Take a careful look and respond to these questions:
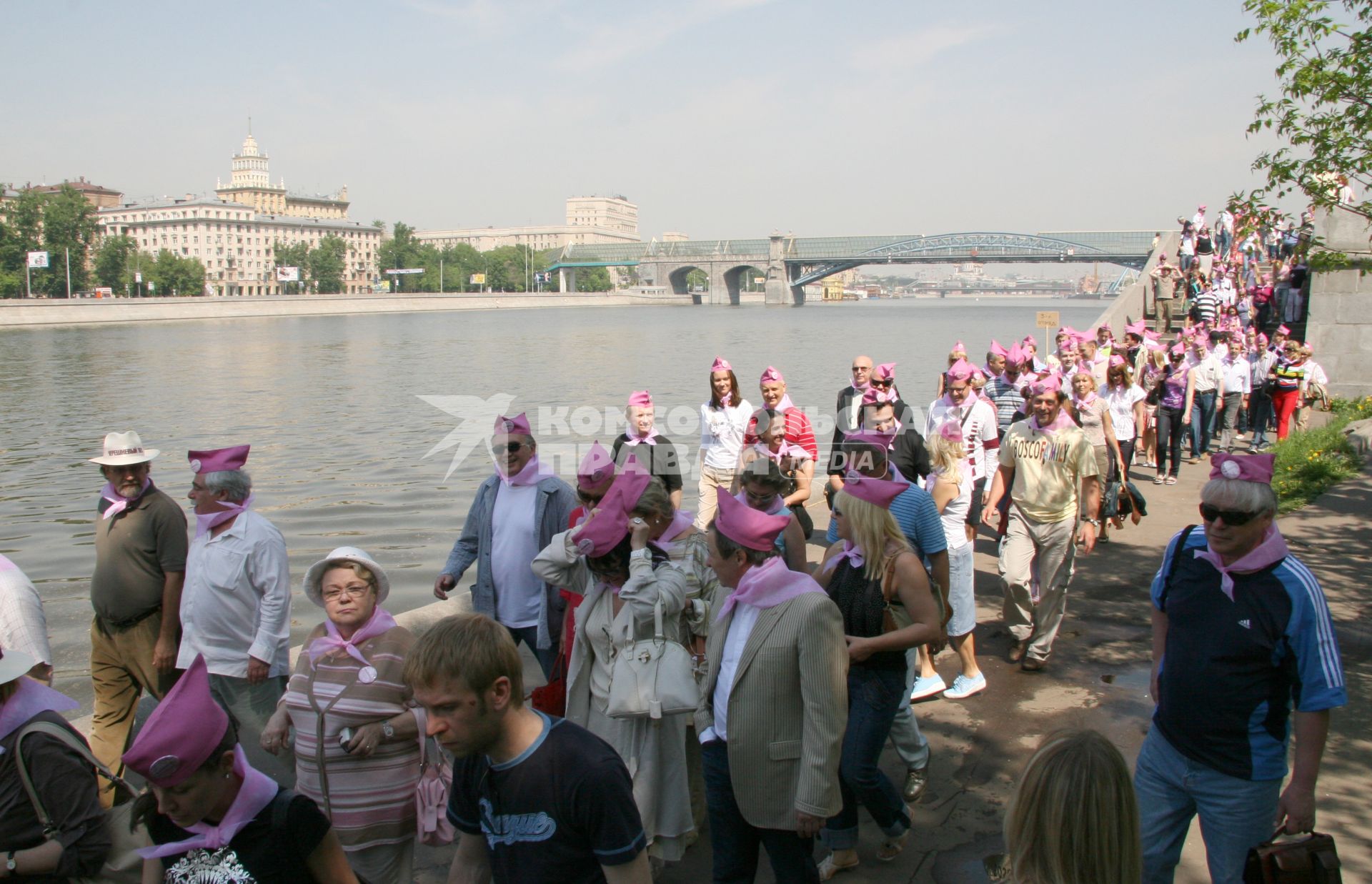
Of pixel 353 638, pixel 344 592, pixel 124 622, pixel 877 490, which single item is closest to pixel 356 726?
pixel 353 638

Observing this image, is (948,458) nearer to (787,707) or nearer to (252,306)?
(787,707)

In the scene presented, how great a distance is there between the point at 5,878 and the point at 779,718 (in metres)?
2.08

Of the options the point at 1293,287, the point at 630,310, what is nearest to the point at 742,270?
the point at 630,310

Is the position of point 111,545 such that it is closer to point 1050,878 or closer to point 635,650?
point 635,650

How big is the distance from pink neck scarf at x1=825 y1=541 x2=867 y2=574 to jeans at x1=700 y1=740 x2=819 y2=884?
0.92 m

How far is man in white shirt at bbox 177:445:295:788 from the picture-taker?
13.6 feet

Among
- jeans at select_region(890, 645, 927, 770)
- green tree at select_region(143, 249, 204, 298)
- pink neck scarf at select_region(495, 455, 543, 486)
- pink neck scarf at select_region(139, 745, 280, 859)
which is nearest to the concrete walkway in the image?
jeans at select_region(890, 645, 927, 770)

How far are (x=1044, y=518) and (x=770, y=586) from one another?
3386 millimetres

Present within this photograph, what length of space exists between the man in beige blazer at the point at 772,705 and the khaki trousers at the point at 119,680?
2.87 metres

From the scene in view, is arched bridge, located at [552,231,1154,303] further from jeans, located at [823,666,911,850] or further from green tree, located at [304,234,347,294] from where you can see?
jeans, located at [823,666,911,850]

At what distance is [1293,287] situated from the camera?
18.2 metres

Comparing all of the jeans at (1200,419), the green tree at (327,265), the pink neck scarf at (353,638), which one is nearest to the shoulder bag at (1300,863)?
the pink neck scarf at (353,638)

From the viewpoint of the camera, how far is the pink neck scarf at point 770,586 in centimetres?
309

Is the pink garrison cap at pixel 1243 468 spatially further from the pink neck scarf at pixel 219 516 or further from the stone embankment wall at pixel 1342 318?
the stone embankment wall at pixel 1342 318
